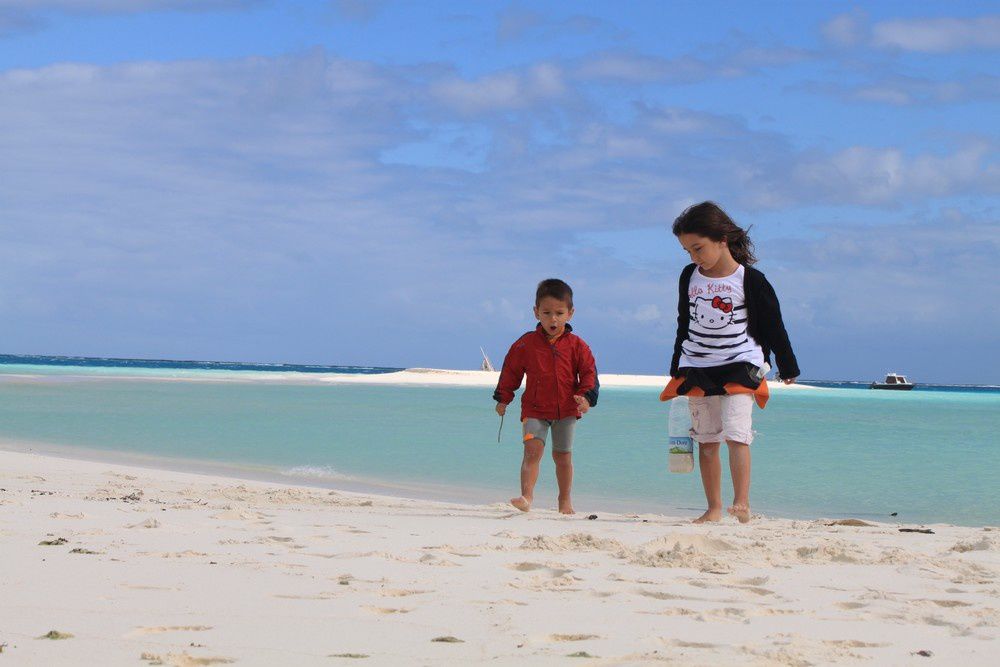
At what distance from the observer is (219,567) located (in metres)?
3.50

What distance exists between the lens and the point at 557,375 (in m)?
6.15

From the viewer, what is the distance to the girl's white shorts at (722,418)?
5.44 metres

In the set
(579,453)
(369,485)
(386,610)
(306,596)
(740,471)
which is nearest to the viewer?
(386,610)

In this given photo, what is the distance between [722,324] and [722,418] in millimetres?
505

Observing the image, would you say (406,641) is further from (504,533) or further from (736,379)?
(736,379)

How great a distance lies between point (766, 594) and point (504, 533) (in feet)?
4.78

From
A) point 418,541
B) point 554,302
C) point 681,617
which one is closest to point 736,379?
point 554,302

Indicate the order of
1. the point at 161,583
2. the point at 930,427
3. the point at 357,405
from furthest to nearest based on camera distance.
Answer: the point at 357,405 < the point at 930,427 < the point at 161,583

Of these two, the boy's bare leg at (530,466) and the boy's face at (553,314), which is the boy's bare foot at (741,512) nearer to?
the boy's bare leg at (530,466)

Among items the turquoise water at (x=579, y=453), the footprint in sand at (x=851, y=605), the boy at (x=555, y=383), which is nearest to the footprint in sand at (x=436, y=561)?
the footprint in sand at (x=851, y=605)

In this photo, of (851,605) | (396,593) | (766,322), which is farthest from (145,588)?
(766,322)

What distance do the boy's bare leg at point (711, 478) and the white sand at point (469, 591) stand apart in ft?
0.97

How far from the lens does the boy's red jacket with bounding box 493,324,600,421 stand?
6.16 meters

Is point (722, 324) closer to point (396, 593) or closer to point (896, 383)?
point (396, 593)
